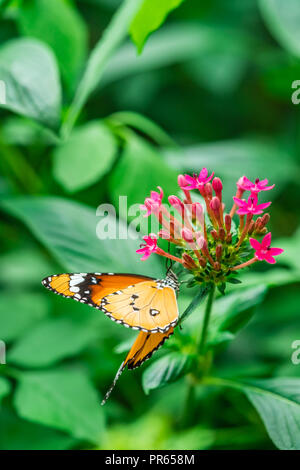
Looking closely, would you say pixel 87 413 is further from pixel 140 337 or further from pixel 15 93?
pixel 15 93

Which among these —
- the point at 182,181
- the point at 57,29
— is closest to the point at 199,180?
the point at 182,181

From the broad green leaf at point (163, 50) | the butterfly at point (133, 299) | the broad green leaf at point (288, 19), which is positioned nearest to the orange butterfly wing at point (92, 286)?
the butterfly at point (133, 299)

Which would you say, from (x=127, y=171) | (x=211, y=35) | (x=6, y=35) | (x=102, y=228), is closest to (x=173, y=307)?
(x=102, y=228)

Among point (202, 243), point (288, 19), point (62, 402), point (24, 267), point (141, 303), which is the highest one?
point (288, 19)

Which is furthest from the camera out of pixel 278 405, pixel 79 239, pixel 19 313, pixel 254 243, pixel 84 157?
pixel 19 313

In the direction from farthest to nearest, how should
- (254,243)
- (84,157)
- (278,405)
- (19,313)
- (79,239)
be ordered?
1. (19,313)
2. (84,157)
3. (79,239)
4. (278,405)
5. (254,243)

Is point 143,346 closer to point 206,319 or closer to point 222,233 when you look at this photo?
point 206,319

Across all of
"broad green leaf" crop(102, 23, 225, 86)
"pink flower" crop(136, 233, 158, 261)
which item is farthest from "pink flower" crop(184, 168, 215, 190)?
"broad green leaf" crop(102, 23, 225, 86)

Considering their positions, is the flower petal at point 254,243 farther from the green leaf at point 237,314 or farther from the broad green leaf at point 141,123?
the broad green leaf at point 141,123

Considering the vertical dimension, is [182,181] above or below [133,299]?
above
